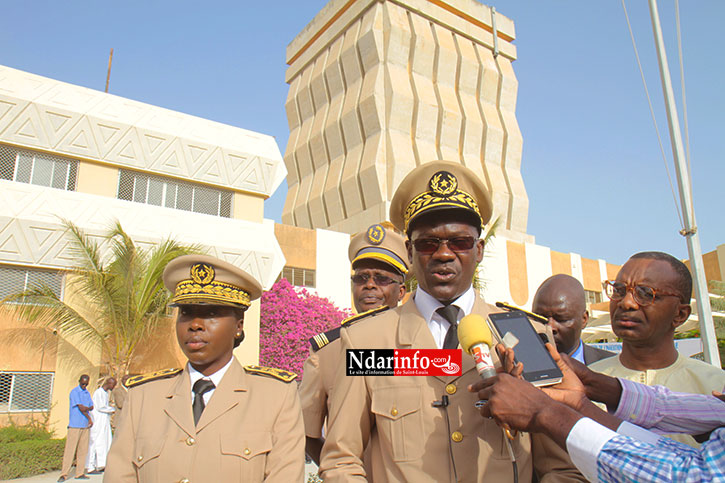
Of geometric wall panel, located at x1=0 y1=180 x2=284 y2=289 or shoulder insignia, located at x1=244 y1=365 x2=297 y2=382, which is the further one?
geometric wall panel, located at x1=0 y1=180 x2=284 y2=289

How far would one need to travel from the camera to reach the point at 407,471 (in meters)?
1.99

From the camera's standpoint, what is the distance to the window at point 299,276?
75.7 feet

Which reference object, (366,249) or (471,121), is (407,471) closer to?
(366,249)

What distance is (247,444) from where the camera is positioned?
265 cm

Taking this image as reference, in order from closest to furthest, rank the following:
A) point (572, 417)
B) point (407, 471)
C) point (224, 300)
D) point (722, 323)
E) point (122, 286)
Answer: point (572, 417)
point (407, 471)
point (224, 300)
point (122, 286)
point (722, 323)

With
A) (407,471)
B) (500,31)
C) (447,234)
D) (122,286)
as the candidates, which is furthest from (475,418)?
(500,31)

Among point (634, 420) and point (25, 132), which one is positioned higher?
point (25, 132)

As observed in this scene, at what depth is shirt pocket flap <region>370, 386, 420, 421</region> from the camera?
81.0 inches

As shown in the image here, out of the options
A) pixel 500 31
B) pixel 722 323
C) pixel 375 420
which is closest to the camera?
pixel 375 420

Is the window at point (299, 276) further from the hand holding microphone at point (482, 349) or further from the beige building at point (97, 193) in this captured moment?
the hand holding microphone at point (482, 349)

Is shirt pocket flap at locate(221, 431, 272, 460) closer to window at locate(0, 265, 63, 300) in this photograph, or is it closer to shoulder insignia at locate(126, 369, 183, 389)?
shoulder insignia at locate(126, 369, 183, 389)

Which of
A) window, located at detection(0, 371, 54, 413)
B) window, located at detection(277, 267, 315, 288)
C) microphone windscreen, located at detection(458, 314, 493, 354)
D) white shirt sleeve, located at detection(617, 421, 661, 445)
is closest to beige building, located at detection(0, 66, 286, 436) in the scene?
window, located at detection(0, 371, 54, 413)

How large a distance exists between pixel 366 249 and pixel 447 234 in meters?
1.79

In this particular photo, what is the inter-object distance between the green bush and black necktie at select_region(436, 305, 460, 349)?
35.9ft
